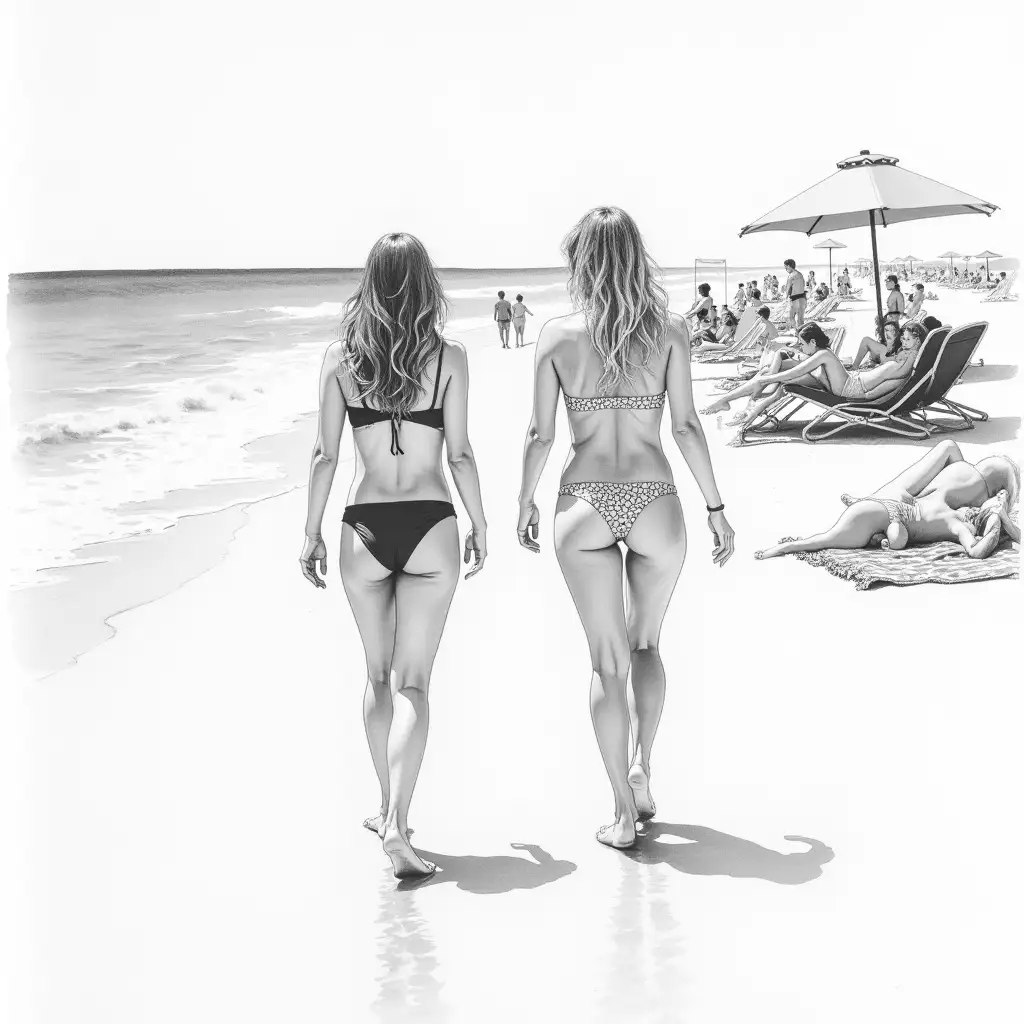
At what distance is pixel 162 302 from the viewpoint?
199 feet

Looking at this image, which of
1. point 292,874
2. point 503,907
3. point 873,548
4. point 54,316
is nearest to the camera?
point 503,907

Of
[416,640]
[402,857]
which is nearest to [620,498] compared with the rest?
[416,640]

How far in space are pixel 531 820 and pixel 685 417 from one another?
1241 millimetres

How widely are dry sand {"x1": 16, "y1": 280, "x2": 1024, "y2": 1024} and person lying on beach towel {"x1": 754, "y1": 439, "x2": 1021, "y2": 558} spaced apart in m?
0.52

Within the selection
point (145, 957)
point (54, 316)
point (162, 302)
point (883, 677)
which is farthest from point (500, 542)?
point (162, 302)

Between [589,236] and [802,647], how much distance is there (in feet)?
7.30

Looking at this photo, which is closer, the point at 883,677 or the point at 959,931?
the point at 959,931

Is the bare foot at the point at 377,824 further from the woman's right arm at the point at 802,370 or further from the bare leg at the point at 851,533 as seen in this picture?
the woman's right arm at the point at 802,370

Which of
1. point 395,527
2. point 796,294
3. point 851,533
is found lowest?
point 851,533

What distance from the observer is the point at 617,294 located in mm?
3117

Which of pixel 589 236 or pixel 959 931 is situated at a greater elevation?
pixel 589 236

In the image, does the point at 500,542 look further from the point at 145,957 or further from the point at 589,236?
the point at 145,957

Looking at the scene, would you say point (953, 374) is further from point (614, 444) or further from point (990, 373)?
point (614, 444)

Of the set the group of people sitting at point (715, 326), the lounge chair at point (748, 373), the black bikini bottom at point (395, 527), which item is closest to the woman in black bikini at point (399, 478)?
the black bikini bottom at point (395, 527)
